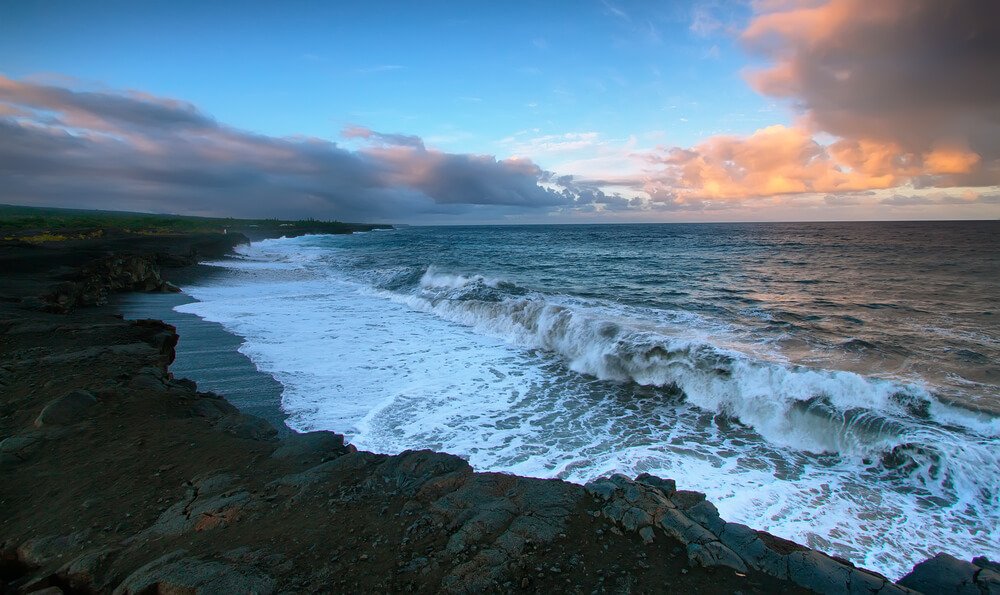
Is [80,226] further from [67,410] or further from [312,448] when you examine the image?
[312,448]

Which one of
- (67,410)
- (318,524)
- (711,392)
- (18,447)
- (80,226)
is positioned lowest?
(711,392)

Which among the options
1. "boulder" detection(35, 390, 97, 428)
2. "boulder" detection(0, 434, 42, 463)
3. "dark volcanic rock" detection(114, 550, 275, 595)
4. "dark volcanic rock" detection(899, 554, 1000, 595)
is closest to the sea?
"dark volcanic rock" detection(899, 554, 1000, 595)

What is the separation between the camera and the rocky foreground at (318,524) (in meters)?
3.80

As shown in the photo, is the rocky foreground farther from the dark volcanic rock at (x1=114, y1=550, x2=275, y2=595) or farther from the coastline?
the coastline

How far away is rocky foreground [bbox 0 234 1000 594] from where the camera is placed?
12.5 feet

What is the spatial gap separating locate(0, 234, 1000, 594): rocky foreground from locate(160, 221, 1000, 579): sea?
1978 mm

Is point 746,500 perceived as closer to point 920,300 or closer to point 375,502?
point 375,502

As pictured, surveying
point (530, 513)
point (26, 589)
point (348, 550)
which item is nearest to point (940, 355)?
point (530, 513)

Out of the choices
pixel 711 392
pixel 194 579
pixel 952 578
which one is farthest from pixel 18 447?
pixel 711 392

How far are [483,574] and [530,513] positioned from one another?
967 millimetres

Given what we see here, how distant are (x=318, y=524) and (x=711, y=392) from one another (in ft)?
30.1

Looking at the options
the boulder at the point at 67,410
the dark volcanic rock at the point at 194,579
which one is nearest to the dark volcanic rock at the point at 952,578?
the dark volcanic rock at the point at 194,579

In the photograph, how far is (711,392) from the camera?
10.4m

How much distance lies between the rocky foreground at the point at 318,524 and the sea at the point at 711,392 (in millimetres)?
1978
